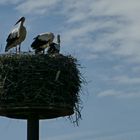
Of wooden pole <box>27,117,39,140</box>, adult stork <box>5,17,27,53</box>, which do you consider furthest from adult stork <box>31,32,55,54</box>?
wooden pole <box>27,117,39,140</box>

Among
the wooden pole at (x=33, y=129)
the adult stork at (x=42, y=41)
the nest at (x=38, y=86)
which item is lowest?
the wooden pole at (x=33, y=129)

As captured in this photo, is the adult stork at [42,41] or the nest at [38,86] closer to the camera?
the nest at [38,86]

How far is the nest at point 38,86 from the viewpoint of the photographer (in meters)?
9.12

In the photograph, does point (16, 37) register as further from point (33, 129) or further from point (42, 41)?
point (33, 129)

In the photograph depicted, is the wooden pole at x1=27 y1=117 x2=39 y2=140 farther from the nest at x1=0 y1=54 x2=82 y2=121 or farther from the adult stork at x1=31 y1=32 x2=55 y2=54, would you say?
the adult stork at x1=31 y1=32 x2=55 y2=54

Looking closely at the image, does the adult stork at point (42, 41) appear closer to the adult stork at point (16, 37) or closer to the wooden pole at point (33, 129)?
the adult stork at point (16, 37)

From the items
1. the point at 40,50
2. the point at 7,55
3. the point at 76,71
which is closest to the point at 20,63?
the point at 7,55

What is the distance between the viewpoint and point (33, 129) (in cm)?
929

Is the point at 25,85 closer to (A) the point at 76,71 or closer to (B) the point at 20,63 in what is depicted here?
(B) the point at 20,63

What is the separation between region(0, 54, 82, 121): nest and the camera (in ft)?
29.9

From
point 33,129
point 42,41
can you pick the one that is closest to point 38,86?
point 33,129

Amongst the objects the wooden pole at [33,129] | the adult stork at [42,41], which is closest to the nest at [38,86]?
the wooden pole at [33,129]

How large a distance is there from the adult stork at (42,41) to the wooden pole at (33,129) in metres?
→ 2.27

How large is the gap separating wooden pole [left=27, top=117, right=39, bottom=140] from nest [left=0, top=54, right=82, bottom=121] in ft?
0.48
